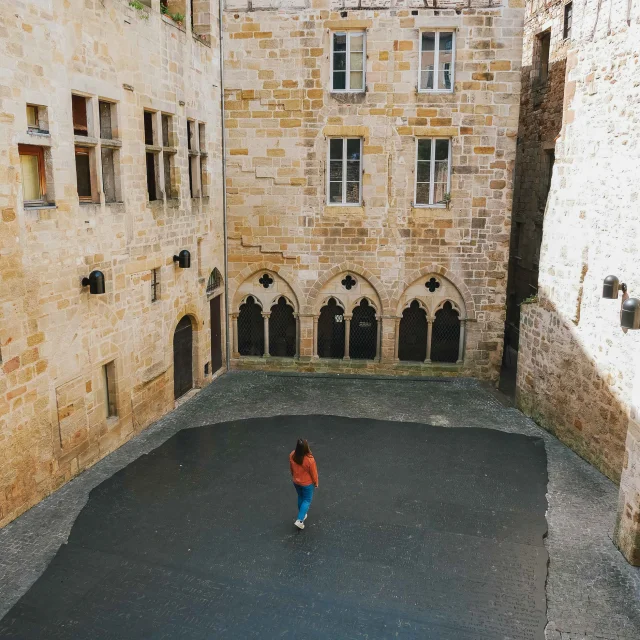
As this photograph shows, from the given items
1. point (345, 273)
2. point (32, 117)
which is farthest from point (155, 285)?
point (345, 273)

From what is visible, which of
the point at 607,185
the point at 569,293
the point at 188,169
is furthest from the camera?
the point at 188,169

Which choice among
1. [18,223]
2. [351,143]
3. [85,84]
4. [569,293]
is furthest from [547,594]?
[351,143]

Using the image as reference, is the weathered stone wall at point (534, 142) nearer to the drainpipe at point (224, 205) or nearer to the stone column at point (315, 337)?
the stone column at point (315, 337)

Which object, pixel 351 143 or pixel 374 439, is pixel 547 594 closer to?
pixel 374 439

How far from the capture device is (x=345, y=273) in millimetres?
15266

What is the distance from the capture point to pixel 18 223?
8297mm

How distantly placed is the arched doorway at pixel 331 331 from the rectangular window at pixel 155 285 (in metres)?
4.66

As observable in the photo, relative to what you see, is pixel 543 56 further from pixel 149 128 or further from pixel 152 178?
pixel 152 178

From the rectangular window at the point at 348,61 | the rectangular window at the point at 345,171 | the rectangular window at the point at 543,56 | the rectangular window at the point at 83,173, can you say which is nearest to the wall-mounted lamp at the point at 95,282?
the rectangular window at the point at 83,173

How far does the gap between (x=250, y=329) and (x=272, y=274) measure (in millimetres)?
1569

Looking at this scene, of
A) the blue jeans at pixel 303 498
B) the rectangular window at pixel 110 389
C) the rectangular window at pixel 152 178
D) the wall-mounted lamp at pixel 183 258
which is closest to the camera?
the blue jeans at pixel 303 498

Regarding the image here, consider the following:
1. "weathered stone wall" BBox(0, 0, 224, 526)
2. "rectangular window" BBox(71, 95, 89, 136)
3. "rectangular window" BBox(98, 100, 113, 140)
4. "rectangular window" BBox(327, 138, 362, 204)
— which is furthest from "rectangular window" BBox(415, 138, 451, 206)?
"rectangular window" BBox(71, 95, 89, 136)

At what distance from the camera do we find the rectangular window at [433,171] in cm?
1459

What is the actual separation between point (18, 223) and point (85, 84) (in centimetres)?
266
